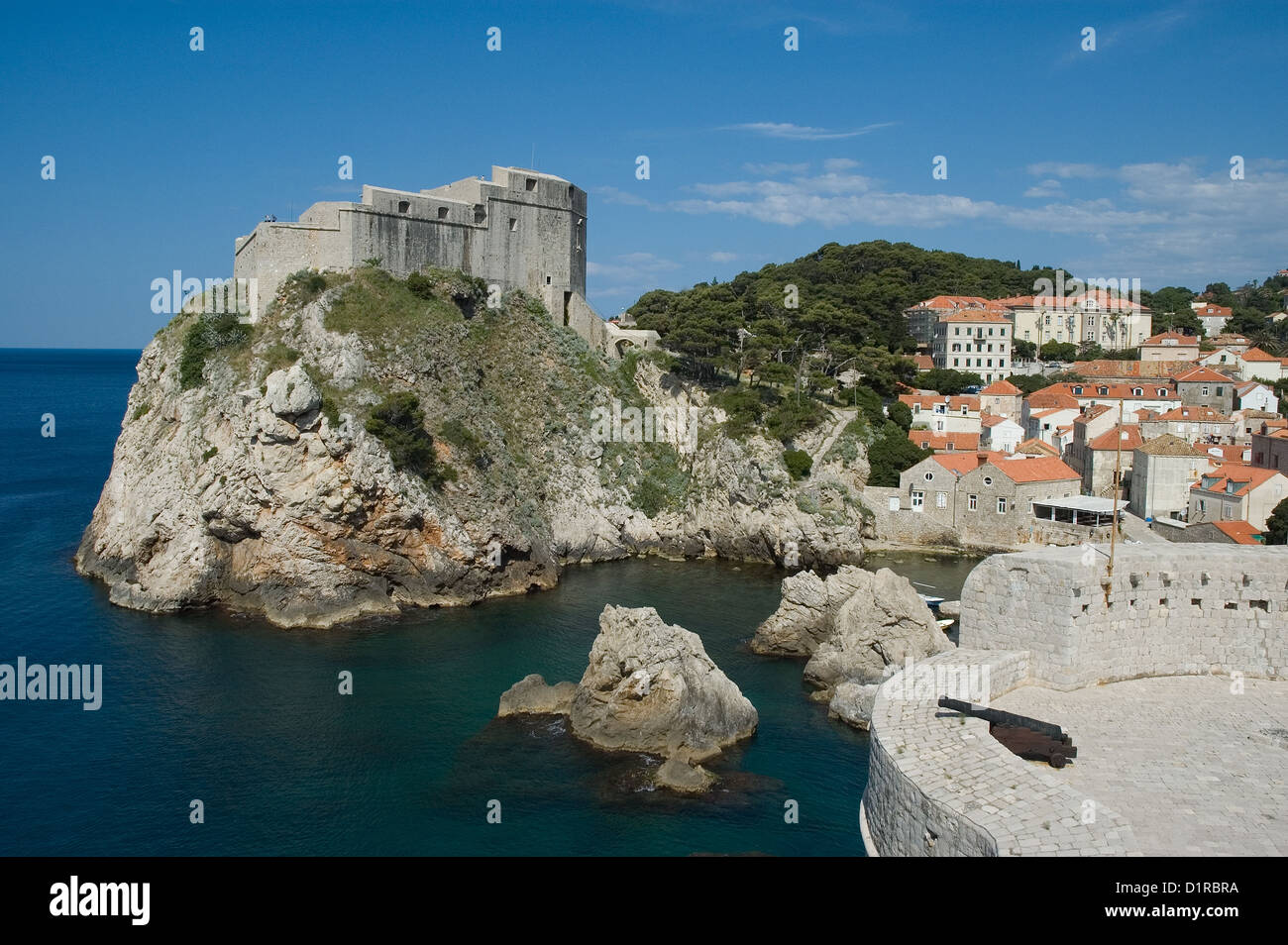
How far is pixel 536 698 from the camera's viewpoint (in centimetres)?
2417

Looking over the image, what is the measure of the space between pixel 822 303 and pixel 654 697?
3884cm

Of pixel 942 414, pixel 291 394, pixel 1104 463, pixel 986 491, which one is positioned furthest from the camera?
pixel 942 414

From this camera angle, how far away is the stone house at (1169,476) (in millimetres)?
42219

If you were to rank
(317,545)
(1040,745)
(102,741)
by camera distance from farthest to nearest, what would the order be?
1. (317,545)
2. (102,741)
3. (1040,745)

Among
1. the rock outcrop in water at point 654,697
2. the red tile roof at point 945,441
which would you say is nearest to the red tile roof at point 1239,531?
the red tile roof at point 945,441

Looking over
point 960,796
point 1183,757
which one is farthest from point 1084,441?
point 960,796

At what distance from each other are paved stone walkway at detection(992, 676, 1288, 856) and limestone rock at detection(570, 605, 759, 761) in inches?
380

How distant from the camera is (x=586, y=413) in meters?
46.4

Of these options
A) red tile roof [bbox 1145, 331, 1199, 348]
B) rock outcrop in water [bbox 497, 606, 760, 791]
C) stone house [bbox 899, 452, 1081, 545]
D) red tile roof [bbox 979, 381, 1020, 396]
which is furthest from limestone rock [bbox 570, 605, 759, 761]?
red tile roof [bbox 1145, 331, 1199, 348]

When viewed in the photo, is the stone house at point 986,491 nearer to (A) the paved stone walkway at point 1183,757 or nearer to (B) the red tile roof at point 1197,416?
(B) the red tile roof at point 1197,416

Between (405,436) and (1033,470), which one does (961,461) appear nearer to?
(1033,470)
